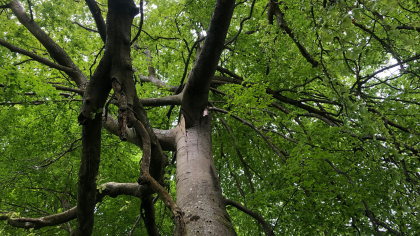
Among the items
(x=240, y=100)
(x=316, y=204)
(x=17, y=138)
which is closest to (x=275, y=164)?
(x=316, y=204)

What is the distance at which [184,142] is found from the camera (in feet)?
10.2

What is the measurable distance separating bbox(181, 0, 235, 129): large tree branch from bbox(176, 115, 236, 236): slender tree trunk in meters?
0.18

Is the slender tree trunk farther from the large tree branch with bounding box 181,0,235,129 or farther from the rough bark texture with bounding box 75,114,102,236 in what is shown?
the rough bark texture with bounding box 75,114,102,236

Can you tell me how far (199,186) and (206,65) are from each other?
1.42 meters

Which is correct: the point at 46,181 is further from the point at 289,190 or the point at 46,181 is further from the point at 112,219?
the point at 289,190

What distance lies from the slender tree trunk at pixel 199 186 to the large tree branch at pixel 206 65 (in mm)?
181

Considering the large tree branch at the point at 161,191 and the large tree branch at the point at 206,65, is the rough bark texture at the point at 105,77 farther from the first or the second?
the large tree branch at the point at 206,65

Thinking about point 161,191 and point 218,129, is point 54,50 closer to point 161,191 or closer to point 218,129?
point 161,191

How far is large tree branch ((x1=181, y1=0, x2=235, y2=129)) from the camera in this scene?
2.37 meters

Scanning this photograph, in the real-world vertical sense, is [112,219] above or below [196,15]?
below

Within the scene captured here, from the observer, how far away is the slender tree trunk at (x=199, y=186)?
1.93 meters

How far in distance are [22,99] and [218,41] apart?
8.62ft

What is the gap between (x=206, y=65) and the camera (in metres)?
2.84

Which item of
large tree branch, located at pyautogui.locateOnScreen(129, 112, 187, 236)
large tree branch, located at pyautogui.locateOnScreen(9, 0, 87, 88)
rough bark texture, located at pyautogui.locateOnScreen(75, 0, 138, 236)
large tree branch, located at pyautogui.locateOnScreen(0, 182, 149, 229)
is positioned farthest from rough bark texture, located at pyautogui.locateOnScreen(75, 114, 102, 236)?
large tree branch, located at pyautogui.locateOnScreen(9, 0, 87, 88)
